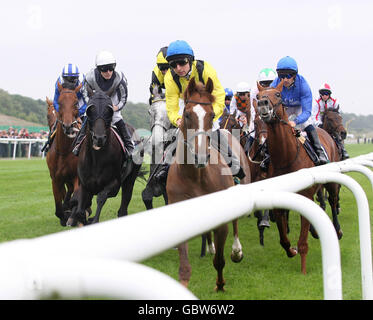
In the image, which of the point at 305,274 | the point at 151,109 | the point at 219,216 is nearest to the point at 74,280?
the point at 219,216

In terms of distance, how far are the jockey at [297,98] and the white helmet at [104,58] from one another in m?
2.33

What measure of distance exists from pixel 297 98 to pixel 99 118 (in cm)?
264

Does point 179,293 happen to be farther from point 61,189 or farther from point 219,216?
point 61,189

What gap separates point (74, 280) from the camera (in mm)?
844

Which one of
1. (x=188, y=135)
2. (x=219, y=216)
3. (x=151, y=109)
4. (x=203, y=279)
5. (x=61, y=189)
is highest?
(x=151, y=109)

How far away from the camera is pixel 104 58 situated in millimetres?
7230

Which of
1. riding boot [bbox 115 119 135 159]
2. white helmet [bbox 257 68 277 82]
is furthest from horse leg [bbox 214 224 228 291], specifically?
white helmet [bbox 257 68 277 82]

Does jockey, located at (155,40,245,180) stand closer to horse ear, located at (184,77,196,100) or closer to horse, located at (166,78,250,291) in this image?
horse, located at (166,78,250,291)

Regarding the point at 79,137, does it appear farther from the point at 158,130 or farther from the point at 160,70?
the point at 160,70

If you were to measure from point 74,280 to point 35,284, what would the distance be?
6 cm

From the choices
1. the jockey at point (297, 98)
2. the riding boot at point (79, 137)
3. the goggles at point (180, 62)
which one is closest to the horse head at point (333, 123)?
the jockey at point (297, 98)

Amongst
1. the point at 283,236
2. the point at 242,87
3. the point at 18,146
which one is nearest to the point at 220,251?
the point at 283,236

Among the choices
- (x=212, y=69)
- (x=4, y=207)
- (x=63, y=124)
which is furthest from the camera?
(x=4, y=207)

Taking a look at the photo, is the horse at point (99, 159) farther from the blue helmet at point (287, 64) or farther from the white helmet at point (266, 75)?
the white helmet at point (266, 75)
